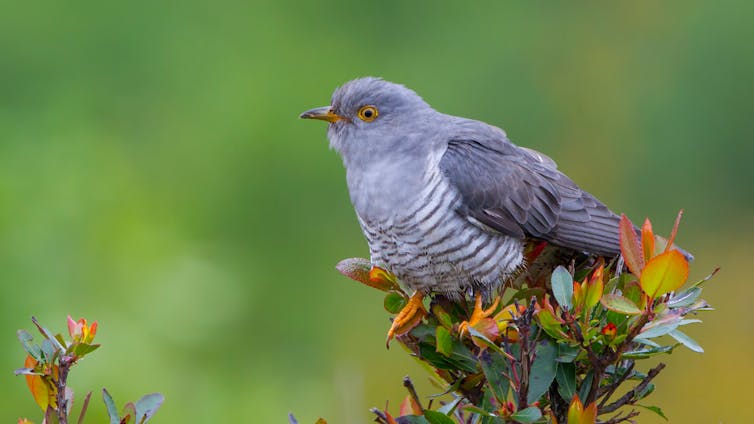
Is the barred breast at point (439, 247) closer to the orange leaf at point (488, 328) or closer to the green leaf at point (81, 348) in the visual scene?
the orange leaf at point (488, 328)

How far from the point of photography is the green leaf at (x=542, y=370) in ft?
7.12

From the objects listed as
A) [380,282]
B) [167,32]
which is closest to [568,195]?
[380,282]

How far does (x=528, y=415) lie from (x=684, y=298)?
45 centimetres

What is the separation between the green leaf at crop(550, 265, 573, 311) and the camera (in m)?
2.16

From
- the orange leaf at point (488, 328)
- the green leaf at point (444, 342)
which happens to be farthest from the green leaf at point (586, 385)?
the green leaf at point (444, 342)

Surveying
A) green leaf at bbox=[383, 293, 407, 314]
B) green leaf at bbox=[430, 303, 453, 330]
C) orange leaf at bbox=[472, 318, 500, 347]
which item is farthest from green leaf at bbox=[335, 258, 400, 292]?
orange leaf at bbox=[472, 318, 500, 347]

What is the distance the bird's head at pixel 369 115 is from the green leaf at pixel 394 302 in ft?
2.03

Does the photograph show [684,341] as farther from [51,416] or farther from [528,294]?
[51,416]

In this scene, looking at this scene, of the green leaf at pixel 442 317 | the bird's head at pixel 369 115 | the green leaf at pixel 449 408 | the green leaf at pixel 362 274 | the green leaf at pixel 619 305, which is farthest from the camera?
the bird's head at pixel 369 115

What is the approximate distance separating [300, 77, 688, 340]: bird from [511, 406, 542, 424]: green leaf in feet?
3.00

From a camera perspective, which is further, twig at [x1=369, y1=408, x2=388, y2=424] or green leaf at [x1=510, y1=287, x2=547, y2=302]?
green leaf at [x1=510, y1=287, x2=547, y2=302]

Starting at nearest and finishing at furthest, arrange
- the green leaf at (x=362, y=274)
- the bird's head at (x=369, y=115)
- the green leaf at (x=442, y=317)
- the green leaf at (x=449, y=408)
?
the green leaf at (x=449, y=408) → the green leaf at (x=442, y=317) → the green leaf at (x=362, y=274) → the bird's head at (x=369, y=115)

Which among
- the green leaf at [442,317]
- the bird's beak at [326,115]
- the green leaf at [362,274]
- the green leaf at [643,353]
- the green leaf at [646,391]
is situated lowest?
the green leaf at [646,391]

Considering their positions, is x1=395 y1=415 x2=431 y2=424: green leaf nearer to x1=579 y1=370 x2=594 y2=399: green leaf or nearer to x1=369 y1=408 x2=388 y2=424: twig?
x1=369 y1=408 x2=388 y2=424: twig
